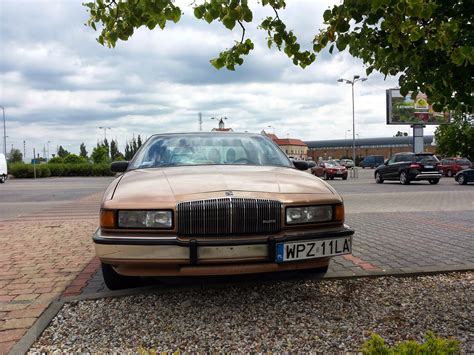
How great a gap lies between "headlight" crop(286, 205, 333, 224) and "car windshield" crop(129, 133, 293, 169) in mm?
1279

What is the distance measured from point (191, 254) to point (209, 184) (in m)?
0.60

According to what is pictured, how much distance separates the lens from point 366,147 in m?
114

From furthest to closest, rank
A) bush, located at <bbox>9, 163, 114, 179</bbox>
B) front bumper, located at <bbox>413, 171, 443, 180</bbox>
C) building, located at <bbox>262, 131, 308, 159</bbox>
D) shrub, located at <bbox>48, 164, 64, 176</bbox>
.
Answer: building, located at <bbox>262, 131, 308, 159</bbox> < shrub, located at <bbox>48, 164, 64, 176</bbox> < bush, located at <bbox>9, 163, 114, 179</bbox> < front bumper, located at <bbox>413, 171, 443, 180</bbox>

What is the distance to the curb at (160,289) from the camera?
2908 mm

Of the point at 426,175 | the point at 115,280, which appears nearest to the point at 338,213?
the point at 115,280

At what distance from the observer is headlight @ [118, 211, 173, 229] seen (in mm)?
3094

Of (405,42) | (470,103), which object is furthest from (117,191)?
(470,103)

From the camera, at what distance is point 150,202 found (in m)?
3.11

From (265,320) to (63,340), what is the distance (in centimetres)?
146

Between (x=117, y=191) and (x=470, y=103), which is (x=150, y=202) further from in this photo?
(x=470, y=103)

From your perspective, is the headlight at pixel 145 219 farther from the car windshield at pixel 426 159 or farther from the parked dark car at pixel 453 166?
the parked dark car at pixel 453 166

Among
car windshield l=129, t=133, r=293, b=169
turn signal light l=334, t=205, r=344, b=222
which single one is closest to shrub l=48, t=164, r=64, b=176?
car windshield l=129, t=133, r=293, b=169

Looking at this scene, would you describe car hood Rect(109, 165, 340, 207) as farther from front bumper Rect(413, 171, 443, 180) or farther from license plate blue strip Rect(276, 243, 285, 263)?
front bumper Rect(413, 171, 443, 180)

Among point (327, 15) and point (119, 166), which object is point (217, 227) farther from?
point (119, 166)
